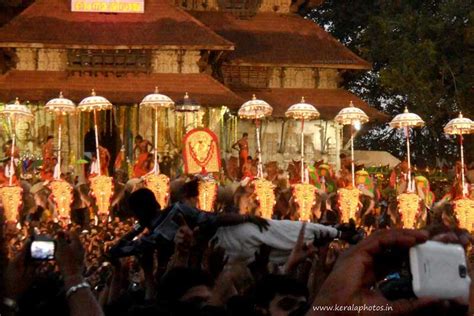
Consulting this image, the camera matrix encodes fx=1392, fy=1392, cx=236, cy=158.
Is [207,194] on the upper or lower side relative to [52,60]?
lower

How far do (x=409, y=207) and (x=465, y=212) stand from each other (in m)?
1.28

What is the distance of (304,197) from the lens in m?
29.4

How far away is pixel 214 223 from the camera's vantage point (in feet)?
30.0

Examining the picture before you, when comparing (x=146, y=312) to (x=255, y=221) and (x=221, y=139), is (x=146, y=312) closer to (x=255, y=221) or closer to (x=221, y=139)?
(x=255, y=221)

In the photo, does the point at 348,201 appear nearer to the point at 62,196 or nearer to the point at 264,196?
the point at 264,196

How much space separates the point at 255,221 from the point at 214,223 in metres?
0.28

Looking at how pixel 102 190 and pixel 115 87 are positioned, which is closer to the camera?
pixel 102 190

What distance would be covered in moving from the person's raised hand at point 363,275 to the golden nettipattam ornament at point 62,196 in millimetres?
23787

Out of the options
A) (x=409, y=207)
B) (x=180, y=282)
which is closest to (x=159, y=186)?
(x=409, y=207)

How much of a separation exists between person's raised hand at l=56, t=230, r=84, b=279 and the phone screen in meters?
0.04

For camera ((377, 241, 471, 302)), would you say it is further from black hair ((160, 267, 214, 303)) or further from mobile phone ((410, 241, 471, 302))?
black hair ((160, 267, 214, 303))

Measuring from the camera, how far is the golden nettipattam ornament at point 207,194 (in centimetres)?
2864

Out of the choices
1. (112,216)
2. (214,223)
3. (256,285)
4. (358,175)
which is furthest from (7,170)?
(256,285)

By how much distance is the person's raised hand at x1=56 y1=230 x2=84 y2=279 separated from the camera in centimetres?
512
